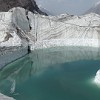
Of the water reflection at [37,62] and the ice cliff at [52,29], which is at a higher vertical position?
the ice cliff at [52,29]

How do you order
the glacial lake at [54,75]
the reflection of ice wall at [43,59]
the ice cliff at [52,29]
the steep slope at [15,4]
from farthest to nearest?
the steep slope at [15,4], the ice cliff at [52,29], the reflection of ice wall at [43,59], the glacial lake at [54,75]

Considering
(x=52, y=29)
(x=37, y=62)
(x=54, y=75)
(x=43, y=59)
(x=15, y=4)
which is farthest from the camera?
(x=15, y=4)

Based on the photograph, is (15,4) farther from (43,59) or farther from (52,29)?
(43,59)

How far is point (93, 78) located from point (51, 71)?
4.35 m

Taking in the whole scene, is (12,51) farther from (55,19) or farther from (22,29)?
(55,19)

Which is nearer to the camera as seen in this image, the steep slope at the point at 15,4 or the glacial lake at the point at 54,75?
the glacial lake at the point at 54,75

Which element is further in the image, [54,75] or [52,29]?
[52,29]

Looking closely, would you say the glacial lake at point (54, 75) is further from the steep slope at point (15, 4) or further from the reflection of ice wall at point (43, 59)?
the steep slope at point (15, 4)

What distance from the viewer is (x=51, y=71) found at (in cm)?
2566

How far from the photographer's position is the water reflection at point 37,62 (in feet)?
74.3

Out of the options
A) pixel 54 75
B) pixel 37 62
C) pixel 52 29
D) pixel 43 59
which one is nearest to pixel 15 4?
pixel 52 29

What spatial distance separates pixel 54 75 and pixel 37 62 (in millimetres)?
6030

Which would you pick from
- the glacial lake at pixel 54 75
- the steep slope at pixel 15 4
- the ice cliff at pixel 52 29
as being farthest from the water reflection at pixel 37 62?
the steep slope at pixel 15 4

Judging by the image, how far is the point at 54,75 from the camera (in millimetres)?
24266
